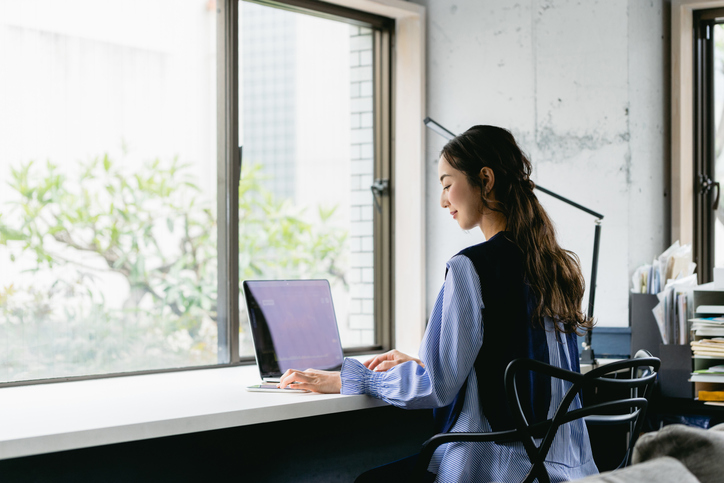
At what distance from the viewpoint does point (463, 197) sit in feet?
6.07

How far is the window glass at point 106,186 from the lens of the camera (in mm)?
2418

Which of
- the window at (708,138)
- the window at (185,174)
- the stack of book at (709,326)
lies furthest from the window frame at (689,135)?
the window at (185,174)

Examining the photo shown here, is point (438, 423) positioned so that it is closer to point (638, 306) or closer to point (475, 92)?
point (638, 306)

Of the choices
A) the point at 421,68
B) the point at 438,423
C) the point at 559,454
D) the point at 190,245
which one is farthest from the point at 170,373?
the point at 421,68

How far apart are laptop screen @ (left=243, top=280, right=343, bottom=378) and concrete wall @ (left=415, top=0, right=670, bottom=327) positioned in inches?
35.9

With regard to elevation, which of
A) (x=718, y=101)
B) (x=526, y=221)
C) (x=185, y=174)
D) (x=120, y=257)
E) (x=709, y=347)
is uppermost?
(x=718, y=101)

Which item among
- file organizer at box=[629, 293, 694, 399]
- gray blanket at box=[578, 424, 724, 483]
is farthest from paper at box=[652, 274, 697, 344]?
gray blanket at box=[578, 424, 724, 483]

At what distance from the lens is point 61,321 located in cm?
249

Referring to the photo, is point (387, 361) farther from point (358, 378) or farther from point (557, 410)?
point (557, 410)

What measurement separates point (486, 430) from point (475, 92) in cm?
189

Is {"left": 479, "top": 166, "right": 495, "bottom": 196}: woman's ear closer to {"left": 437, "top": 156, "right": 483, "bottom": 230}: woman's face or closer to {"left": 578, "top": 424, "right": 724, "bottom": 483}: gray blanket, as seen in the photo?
{"left": 437, "top": 156, "right": 483, "bottom": 230}: woman's face

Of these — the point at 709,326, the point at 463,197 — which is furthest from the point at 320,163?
the point at 709,326

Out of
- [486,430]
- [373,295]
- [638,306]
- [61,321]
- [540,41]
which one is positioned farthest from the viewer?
[373,295]

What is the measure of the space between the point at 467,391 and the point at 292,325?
822 mm
